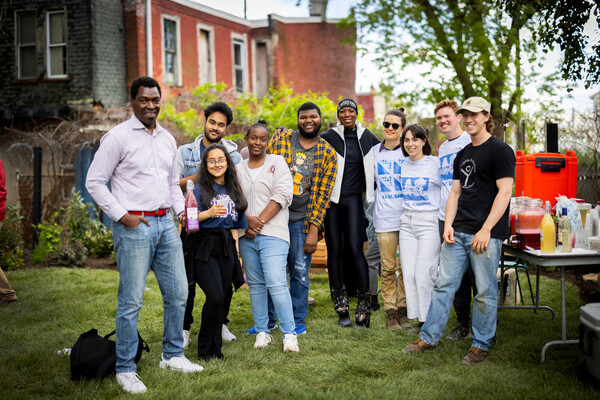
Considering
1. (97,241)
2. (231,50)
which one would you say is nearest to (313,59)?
(231,50)

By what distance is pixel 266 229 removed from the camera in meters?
5.36

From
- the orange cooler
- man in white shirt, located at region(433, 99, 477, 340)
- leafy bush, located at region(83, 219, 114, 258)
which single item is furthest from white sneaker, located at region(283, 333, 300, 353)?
leafy bush, located at region(83, 219, 114, 258)

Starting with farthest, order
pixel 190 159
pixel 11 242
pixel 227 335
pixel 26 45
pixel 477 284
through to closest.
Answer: pixel 26 45
pixel 11 242
pixel 227 335
pixel 190 159
pixel 477 284

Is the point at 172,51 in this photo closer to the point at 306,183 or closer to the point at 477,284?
the point at 306,183

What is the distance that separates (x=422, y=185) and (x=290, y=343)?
6.25 feet

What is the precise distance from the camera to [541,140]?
1052 cm

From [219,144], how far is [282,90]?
1278cm

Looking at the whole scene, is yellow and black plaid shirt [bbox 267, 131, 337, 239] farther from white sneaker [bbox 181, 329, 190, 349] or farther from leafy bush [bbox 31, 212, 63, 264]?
Result: leafy bush [bbox 31, 212, 63, 264]

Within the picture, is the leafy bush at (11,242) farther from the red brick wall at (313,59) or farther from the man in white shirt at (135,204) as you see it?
the red brick wall at (313,59)

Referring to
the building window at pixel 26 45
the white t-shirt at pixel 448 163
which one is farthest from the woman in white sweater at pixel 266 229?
the building window at pixel 26 45

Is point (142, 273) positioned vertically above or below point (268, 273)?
above

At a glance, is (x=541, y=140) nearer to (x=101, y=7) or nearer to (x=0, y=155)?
(x=101, y=7)

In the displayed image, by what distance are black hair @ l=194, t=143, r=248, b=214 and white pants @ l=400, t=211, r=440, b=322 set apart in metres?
1.61

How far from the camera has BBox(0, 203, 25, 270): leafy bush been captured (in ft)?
32.7
